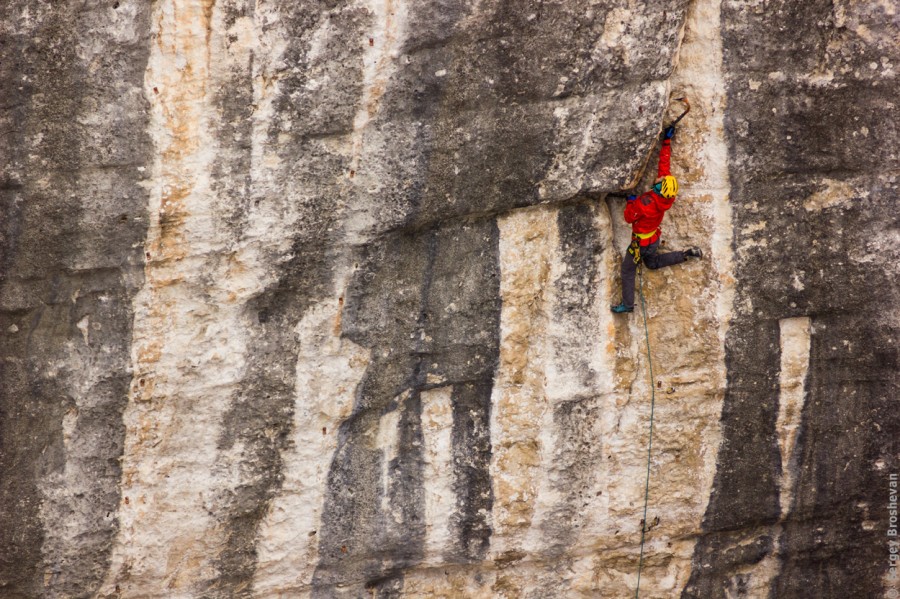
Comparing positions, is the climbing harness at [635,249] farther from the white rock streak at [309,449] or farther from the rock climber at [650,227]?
the white rock streak at [309,449]

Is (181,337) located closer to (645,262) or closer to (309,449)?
(309,449)

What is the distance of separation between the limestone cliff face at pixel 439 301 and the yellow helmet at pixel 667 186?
0.29 metres

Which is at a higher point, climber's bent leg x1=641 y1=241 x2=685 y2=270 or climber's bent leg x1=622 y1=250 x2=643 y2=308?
climber's bent leg x1=641 y1=241 x2=685 y2=270

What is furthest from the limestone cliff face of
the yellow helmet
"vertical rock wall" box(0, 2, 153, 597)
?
the yellow helmet

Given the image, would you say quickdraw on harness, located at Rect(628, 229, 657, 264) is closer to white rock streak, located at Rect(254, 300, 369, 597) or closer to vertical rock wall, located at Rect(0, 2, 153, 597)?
white rock streak, located at Rect(254, 300, 369, 597)

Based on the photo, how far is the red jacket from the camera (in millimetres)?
5770

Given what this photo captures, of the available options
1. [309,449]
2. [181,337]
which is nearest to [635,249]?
[309,449]

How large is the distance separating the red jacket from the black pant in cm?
19

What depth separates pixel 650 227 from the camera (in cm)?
588

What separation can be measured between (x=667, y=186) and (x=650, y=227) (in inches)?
13.7

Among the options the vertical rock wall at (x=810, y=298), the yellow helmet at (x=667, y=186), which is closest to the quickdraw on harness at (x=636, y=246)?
the yellow helmet at (x=667, y=186)

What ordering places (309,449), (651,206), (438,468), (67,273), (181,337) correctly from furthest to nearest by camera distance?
1. (438,468)
2. (309,449)
3. (651,206)
4. (181,337)
5. (67,273)

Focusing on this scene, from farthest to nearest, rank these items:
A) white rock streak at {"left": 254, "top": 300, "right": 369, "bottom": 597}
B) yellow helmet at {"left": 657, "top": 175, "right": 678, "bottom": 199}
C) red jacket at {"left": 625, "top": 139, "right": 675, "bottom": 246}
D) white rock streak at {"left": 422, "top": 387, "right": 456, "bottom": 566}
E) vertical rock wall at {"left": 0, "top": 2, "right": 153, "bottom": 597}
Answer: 1. white rock streak at {"left": 422, "top": 387, "right": 456, "bottom": 566}
2. white rock streak at {"left": 254, "top": 300, "right": 369, "bottom": 597}
3. red jacket at {"left": 625, "top": 139, "right": 675, "bottom": 246}
4. yellow helmet at {"left": 657, "top": 175, "right": 678, "bottom": 199}
5. vertical rock wall at {"left": 0, "top": 2, "right": 153, "bottom": 597}

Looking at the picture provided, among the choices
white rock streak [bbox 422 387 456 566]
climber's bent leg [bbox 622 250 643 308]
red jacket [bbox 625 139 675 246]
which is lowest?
white rock streak [bbox 422 387 456 566]
